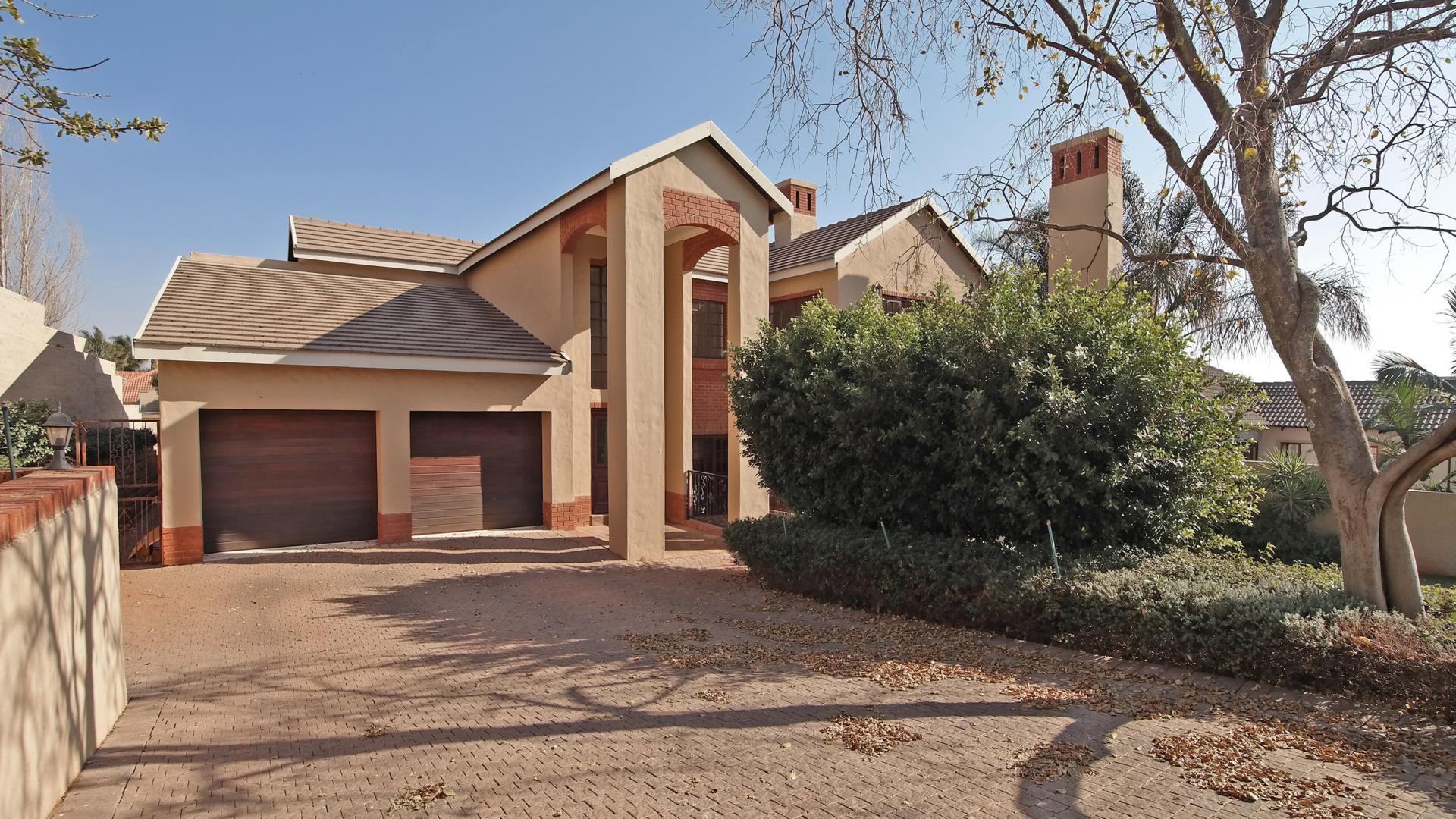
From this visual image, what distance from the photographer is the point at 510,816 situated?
4.36m

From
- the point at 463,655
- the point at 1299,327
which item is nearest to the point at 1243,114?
the point at 1299,327

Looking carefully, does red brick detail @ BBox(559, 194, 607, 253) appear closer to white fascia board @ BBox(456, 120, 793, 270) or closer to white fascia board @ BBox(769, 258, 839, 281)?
white fascia board @ BBox(456, 120, 793, 270)

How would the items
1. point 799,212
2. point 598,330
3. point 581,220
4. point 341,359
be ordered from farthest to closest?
1. point 799,212
2. point 598,330
3. point 581,220
4. point 341,359

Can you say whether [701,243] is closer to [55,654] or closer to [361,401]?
[361,401]

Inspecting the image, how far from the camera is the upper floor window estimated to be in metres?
19.1

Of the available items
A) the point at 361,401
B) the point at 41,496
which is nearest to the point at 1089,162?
the point at 361,401

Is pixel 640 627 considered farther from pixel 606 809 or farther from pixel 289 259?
pixel 289 259

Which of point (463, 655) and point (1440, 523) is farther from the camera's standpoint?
point (1440, 523)

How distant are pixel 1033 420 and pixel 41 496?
8224 millimetres

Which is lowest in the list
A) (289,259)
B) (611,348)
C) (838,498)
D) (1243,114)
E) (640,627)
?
(640,627)

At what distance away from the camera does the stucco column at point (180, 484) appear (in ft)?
41.4

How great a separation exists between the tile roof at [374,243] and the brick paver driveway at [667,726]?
37.2 feet

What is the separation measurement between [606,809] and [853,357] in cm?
750

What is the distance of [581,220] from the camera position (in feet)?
48.5
